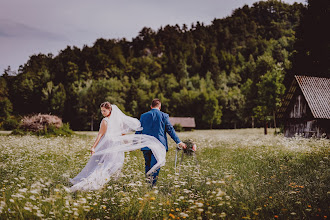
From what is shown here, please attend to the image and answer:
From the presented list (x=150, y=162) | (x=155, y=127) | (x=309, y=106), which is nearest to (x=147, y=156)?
(x=150, y=162)

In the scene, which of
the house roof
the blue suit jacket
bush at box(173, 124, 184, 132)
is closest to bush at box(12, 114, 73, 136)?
the blue suit jacket

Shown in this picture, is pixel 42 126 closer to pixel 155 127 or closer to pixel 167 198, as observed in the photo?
pixel 155 127

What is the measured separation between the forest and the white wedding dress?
901 inches

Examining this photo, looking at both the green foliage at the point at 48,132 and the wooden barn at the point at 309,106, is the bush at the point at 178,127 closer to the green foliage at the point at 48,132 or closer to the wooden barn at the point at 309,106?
the wooden barn at the point at 309,106

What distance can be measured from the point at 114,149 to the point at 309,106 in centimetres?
1747

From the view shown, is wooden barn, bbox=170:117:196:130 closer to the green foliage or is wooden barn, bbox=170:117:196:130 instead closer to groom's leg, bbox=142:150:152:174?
the green foliage

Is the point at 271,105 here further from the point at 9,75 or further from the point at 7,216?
the point at 9,75

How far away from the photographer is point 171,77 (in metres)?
94.1

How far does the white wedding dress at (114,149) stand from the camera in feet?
20.1

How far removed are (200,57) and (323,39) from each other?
91.6 meters

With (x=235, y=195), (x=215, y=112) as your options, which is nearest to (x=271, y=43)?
(x=215, y=112)

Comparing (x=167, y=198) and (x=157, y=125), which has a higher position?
(x=157, y=125)

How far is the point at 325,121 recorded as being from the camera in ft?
61.7

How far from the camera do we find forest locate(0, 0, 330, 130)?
31.7 meters
